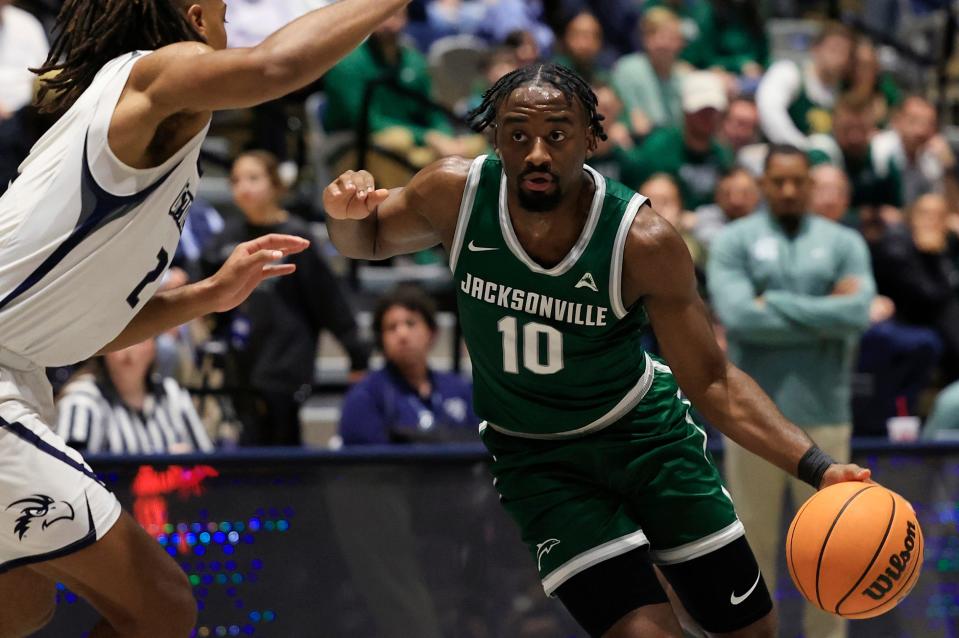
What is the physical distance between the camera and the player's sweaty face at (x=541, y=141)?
3.79m

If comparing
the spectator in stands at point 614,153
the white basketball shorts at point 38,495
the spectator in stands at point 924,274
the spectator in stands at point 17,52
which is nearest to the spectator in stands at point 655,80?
the spectator in stands at point 614,153

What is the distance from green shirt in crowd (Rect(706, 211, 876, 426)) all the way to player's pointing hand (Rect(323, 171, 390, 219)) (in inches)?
98.5

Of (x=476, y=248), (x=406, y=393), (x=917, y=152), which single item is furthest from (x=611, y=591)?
(x=917, y=152)

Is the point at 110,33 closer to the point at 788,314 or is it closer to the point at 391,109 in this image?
the point at 788,314

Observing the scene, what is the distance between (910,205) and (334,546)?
5.15m

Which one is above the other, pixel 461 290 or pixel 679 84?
pixel 461 290

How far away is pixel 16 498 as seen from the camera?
3432 millimetres

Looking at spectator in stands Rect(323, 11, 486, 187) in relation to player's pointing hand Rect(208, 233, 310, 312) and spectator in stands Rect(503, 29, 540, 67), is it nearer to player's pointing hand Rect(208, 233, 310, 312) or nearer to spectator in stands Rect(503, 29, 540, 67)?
spectator in stands Rect(503, 29, 540, 67)

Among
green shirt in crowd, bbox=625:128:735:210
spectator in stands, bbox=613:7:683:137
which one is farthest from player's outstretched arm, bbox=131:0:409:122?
spectator in stands, bbox=613:7:683:137

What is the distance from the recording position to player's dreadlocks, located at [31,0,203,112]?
3.62 metres

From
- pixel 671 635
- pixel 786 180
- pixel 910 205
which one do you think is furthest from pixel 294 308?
pixel 910 205

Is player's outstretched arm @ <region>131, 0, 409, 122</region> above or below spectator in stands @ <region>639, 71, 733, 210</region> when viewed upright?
above

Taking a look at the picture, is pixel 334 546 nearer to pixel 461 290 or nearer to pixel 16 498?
pixel 461 290

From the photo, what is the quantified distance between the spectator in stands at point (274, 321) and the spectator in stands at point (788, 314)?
1855 mm
